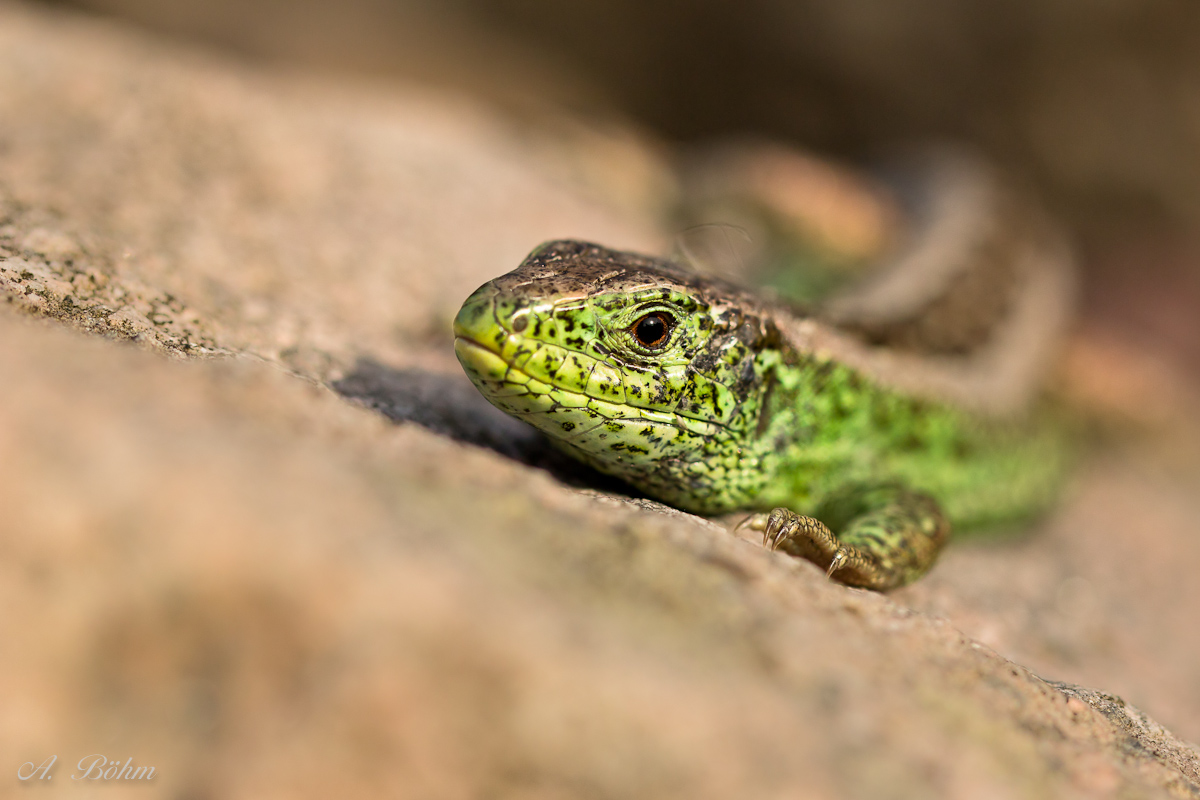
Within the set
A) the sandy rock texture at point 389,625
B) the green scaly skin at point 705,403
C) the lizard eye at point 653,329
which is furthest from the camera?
the lizard eye at point 653,329

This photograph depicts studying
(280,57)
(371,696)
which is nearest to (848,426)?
(371,696)

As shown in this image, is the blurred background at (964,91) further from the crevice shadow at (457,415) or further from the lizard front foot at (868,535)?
the crevice shadow at (457,415)

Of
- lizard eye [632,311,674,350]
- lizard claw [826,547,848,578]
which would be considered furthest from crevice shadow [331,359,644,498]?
lizard claw [826,547,848,578]

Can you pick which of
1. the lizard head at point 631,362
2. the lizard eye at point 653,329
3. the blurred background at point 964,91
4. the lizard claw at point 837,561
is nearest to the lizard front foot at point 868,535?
the lizard claw at point 837,561

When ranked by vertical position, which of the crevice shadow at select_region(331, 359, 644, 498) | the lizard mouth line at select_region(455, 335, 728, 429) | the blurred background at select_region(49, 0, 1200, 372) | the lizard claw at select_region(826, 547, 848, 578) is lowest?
the crevice shadow at select_region(331, 359, 644, 498)

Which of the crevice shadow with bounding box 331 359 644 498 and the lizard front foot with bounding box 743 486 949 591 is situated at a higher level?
the lizard front foot with bounding box 743 486 949 591

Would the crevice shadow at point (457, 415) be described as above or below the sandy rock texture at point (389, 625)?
below

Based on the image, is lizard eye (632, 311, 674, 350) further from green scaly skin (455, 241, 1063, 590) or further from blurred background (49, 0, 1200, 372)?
blurred background (49, 0, 1200, 372)
